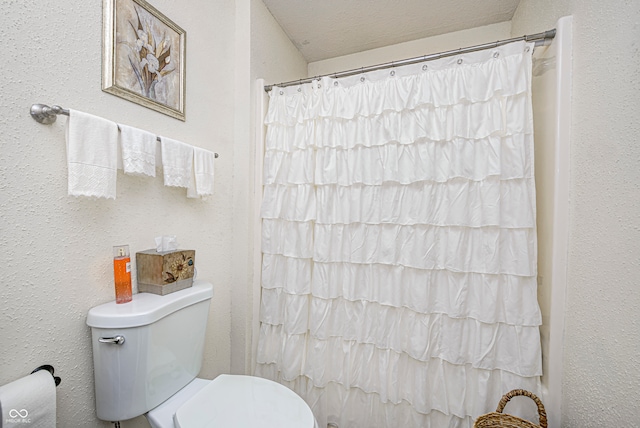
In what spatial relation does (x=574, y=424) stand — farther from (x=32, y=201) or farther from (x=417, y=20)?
(x=417, y=20)

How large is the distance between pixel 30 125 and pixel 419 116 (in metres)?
1.36

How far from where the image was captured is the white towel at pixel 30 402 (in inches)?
22.8

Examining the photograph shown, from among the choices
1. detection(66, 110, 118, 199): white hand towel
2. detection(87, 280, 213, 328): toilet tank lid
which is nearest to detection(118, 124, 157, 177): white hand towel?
detection(66, 110, 118, 199): white hand towel

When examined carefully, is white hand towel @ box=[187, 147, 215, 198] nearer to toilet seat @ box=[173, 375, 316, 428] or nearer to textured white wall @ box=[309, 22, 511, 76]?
toilet seat @ box=[173, 375, 316, 428]

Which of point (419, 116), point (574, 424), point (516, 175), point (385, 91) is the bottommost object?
point (574, 424)

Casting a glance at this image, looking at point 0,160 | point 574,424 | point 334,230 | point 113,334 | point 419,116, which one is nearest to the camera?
point 0,160

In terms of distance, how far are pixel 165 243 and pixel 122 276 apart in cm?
19

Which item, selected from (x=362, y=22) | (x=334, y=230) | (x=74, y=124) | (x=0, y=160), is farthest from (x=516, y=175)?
(x=0, y=160)

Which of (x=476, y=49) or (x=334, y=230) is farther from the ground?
(x=476, y=49)

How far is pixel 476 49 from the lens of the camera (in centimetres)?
117

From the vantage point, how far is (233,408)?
87 cm

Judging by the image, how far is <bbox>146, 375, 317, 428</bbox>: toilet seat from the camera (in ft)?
2.66

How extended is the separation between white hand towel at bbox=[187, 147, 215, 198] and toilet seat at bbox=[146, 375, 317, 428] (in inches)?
30.5

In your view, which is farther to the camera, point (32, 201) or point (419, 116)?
point (419, 116)
